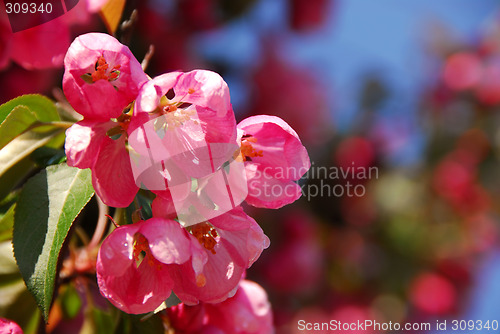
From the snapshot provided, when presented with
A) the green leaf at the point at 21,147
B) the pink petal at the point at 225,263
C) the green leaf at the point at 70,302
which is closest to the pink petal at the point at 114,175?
the pink petal at the point at 225,263

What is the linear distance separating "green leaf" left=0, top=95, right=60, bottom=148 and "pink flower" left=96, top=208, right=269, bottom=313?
23 cm

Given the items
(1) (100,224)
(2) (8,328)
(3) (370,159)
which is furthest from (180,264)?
(3) (370,159)

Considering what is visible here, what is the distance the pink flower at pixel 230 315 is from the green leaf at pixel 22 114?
1.07 ft

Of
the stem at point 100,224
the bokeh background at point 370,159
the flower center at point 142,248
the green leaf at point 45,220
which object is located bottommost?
the bokeh background at point 370,159

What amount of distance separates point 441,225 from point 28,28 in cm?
226

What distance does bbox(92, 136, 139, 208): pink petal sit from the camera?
0.58 m

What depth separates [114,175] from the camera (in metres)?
0.59

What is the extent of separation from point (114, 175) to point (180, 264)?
121 millimetres

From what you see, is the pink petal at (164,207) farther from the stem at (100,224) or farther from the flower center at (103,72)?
the stem at (100,224)

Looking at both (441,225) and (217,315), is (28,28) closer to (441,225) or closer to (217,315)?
(217,315)

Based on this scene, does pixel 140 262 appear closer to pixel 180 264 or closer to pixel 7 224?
pixel 180 264

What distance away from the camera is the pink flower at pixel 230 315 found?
→ 783 millimetres

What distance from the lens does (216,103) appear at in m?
0.58

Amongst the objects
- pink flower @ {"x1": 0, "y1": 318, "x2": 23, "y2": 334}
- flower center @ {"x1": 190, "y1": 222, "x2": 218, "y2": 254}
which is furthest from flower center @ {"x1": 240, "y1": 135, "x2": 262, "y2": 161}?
pink flower @ {"x1": 0, "y1": 318, "x2": 23, "y2": 334}
